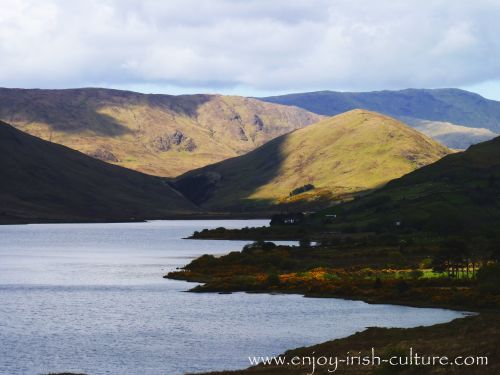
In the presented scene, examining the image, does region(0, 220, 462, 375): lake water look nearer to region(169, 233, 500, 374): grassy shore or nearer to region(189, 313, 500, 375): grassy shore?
region(169, 233, 500, 374): grassy shore

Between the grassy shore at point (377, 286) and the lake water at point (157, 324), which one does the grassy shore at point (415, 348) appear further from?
the lake water at point (157, 324)

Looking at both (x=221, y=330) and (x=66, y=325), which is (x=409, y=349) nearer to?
(x=221, y=330)

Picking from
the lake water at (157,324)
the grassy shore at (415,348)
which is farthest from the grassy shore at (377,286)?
the lake water at (157,324)

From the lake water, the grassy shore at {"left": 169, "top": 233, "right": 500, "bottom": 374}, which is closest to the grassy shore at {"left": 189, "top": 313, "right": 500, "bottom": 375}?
the grassy shore at {"left": 169, "top": 233, "right": 500, "bottom": 374}

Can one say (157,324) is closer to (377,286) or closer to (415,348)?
(377,286)

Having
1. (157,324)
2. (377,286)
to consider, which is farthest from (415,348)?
(377,286)

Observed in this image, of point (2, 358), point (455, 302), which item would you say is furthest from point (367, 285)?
point (2, 358)

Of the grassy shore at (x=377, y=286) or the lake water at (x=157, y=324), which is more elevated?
the grassy shore at (x=377, y=286)

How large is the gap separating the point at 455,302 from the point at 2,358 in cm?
5164

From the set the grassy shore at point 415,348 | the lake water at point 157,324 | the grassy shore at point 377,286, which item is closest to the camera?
the grassy shore at point 415,348

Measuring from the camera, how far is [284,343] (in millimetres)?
78625

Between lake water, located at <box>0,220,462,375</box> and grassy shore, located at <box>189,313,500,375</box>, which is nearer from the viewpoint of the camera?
grassy shore, located at <box>189,313,500,375</box>

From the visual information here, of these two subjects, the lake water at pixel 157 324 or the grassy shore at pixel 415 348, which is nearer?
the grassy shore at pixel 415 348

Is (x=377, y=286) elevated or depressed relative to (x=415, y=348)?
elevated
